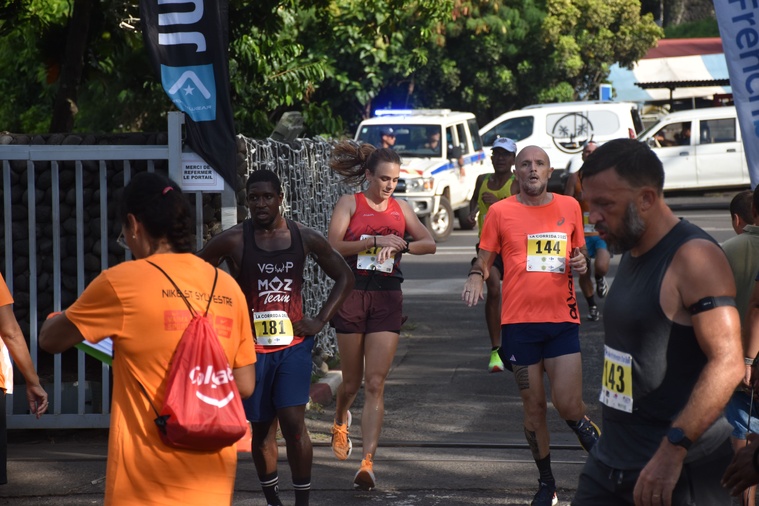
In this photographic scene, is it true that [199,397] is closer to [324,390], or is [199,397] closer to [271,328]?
[271,328]

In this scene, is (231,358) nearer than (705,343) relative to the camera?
No

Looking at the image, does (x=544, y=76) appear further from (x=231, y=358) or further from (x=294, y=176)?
(x=231, y=358)

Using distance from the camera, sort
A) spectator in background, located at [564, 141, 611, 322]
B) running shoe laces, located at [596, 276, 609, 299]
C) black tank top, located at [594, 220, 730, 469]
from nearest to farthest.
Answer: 1. black tank top, located at [594, 220, 730, 469]
2. spectator in background, located at [564, 141, 611, 322]
3. running shoe laces, located at [596, 276, 609, 299]

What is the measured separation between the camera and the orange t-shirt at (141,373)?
144 inches

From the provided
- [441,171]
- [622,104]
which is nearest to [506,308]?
[441,171]

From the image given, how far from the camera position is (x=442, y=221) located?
20594mm

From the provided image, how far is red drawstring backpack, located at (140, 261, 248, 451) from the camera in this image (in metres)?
3.60

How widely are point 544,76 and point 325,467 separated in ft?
92.0

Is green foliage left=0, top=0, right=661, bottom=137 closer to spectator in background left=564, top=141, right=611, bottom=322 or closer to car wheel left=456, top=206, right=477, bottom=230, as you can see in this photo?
spectator in background left=564, top=141, right=611, bottom=322

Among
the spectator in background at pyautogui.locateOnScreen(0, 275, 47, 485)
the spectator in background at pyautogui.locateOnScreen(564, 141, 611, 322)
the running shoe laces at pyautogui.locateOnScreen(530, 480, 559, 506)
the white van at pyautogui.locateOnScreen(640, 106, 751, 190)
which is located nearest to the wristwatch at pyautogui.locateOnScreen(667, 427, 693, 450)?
the spectator in background at pyautogui.locateOnScreen(0, 275, 47, 485)

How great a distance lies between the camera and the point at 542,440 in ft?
21.0

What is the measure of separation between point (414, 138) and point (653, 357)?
17.4 meters

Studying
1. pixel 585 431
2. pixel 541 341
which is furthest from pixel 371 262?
pixel 585 431

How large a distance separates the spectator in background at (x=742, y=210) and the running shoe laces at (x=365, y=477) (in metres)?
2.40
